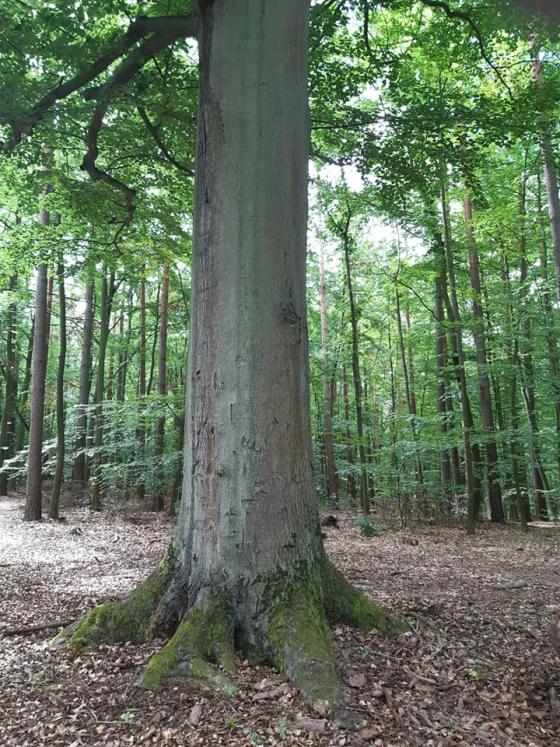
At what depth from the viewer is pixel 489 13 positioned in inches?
219

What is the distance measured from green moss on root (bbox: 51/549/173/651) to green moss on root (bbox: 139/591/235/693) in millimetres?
326

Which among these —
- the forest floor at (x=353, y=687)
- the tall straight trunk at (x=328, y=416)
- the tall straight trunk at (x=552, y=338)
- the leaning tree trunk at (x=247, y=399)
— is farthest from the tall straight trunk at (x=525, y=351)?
the leaning tree trunk at (x=247, y=399)

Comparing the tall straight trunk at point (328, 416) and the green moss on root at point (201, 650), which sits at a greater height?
the tall straight trunk at point (328, 416)

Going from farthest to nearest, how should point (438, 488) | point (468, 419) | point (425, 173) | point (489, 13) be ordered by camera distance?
1. point (438, 488)
2. point (468, 419)
3. point (425, 173)
4. point (489, 13)

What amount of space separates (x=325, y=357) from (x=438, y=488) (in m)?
6.45

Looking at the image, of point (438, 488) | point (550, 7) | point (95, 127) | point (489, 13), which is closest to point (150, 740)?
point (550, 7)

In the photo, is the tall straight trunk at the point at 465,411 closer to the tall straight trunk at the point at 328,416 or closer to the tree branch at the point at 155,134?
the tree branch at the point at 155,134

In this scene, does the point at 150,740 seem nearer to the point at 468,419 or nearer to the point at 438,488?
the point at 468,419

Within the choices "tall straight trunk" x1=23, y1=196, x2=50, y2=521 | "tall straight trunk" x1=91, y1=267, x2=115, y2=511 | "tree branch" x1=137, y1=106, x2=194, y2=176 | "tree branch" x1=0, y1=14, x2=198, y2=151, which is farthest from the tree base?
"tall straight trunk" x1=91, y1=267, x2=115, y2=511

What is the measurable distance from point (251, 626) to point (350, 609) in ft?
2.35

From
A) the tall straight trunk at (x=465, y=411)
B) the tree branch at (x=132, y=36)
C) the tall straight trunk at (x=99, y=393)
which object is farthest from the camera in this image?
the tall straight trunk at (x=99, y=393)

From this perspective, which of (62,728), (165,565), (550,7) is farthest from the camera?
(165,565)

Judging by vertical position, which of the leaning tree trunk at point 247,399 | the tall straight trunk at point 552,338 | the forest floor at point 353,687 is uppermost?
the tall straight trunk at point 552,338

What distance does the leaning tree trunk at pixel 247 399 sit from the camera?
2834 mm
